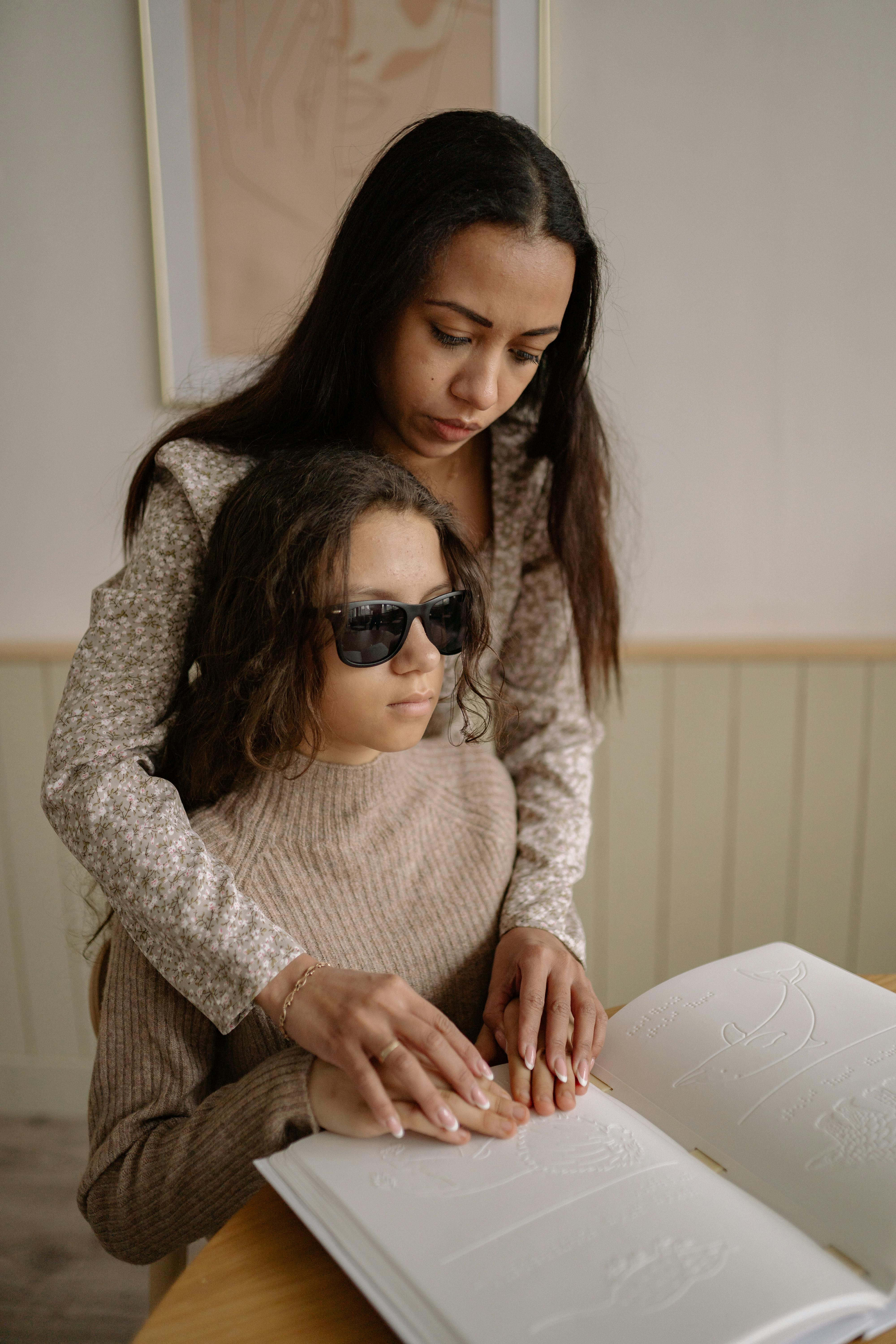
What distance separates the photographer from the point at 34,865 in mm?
2041

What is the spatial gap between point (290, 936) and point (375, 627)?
0.27 meters

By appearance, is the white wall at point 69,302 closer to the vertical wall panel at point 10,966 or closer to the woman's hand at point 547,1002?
the vertical wall panel at point 10,966

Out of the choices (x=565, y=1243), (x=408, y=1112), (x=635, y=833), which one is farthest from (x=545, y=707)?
(x=635, y=833)

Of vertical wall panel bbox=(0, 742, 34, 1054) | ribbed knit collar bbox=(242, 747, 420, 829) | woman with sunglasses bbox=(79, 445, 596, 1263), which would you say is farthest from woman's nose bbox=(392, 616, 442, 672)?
vertical wall panel bbox=(0, 742, 34, 1054)

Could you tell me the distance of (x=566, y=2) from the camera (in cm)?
165

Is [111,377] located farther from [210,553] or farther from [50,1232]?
[50,1232]

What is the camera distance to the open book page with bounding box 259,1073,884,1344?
52 centimetres

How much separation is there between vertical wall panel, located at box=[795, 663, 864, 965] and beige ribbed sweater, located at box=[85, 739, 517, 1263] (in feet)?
3.43

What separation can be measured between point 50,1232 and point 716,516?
1798mm

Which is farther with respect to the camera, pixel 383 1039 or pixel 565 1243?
pixel 383 1039

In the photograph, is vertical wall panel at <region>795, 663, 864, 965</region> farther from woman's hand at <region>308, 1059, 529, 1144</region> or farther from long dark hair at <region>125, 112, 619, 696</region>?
woman's hand at <region>308, 1059, 529, 1144</region>

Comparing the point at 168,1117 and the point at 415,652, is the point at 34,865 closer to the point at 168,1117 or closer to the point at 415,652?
the point at 168,1117

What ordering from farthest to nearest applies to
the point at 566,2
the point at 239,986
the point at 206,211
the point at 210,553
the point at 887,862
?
the point at 887,862 < the point at 206,211 < the point at 566,2 < the point at 210,553 < the point at 239,986

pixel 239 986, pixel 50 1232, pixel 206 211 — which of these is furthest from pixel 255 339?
pixel 50 1232
